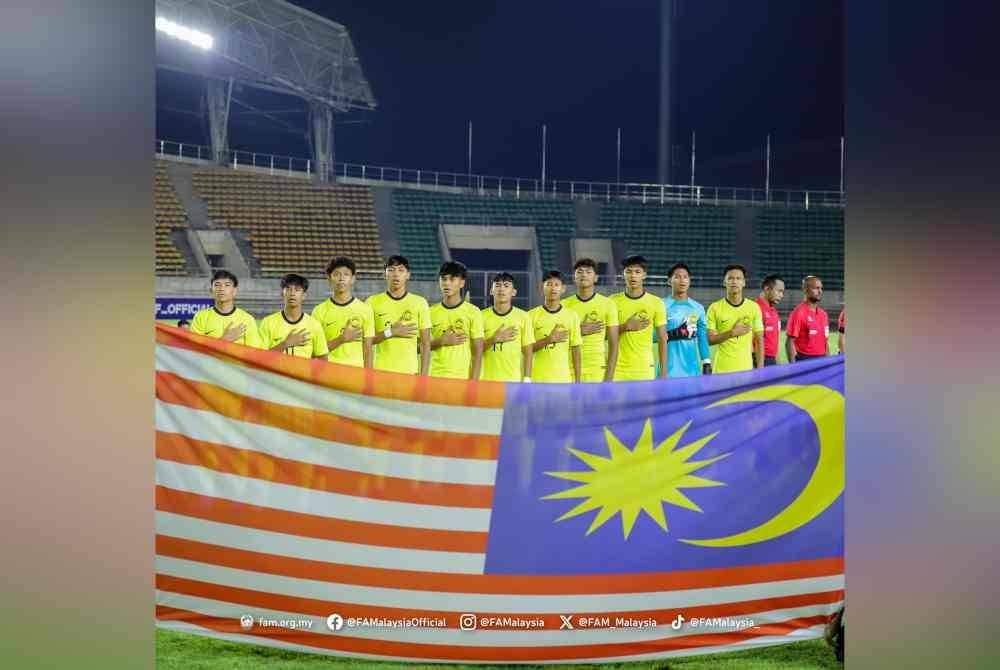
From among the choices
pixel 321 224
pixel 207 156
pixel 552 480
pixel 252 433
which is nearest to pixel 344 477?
pixel 252 433

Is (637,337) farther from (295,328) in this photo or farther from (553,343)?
(295,328)

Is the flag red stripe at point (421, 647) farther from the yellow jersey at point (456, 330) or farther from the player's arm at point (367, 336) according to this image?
the yellow jersey at point (456, 330)

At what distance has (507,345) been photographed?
5.28 metres

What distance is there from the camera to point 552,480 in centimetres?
276

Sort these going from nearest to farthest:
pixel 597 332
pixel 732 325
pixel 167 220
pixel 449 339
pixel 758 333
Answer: pixel 449 339 < pixel 597 332 < pixel 732 325 < pixel 758 333 < pixel 167 220

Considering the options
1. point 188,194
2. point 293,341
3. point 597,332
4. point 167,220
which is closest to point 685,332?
point 597,332

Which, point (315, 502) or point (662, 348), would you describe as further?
point (662, 348)

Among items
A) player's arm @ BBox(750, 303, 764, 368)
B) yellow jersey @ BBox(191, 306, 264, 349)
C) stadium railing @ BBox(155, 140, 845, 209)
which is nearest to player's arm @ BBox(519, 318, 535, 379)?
yellow jersey @ BBox(191, 306, 264, 349)

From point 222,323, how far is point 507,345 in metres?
1.42
